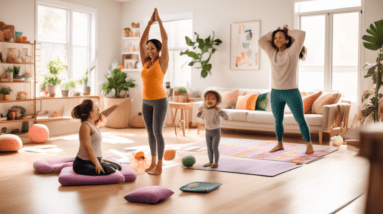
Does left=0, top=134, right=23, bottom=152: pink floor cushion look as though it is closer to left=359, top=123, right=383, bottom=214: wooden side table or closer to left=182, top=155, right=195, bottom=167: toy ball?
left=182, top=155, right=195, bottom=167: toy ball

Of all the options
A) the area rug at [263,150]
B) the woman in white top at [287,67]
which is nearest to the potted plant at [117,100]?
the area rug at [263,150]

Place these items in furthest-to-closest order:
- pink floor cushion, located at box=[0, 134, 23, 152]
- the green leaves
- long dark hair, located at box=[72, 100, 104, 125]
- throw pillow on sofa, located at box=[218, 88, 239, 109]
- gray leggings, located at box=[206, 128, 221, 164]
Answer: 1. throw pillow on sofa, located at box=[218, 88, 239, 109]
2. the green leaves
3. pink floor cushion, located at box=[0, 134, 23, 152]
4. gray leggings, located at box=[206, 128, 221, 164]
5. long dark hair, located at box=[72, 100, 104, 125]

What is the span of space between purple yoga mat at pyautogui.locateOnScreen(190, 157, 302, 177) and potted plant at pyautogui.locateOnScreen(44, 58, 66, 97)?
400 centimetres

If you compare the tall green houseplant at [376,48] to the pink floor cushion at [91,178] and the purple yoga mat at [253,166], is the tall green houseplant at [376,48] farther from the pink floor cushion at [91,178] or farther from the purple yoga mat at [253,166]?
the pink floor cushion at [91,178]

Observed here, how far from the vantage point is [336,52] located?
6605mm

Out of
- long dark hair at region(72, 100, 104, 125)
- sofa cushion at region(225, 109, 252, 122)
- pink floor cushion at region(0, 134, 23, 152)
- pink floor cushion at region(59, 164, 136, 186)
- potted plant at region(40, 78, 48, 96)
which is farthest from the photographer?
potted plant at region(40, 78, 48, 96)

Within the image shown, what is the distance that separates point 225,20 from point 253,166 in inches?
164

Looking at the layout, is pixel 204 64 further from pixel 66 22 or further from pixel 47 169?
pixel 47 169

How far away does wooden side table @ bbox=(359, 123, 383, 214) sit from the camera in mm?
625

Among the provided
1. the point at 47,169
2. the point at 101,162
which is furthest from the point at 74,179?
the point at 47,169

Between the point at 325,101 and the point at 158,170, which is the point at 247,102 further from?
the point at 158,170

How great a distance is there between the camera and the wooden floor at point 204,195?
103 inches

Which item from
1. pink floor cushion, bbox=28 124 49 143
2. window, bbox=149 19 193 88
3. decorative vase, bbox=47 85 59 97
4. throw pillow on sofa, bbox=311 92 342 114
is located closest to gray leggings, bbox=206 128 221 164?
throw pillow on sofa, bbox=311 92 342 114

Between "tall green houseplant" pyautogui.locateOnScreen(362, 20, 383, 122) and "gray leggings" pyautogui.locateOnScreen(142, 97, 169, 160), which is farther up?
"tall green houseplant" pyautogui.locateOnScreen(362, 20, 383, 122)
